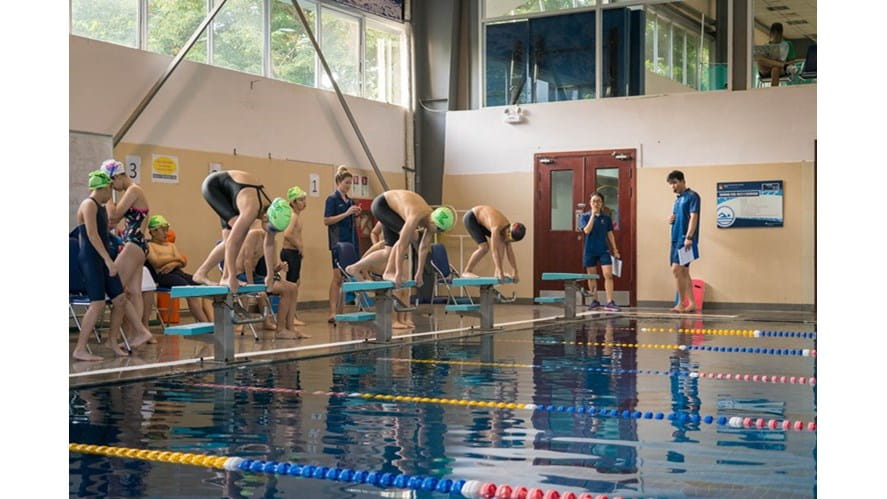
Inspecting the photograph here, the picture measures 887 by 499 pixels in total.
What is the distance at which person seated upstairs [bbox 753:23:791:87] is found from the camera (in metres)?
16.2

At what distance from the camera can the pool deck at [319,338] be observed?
813cm

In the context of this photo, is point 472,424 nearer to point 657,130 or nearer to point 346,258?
point 346,258

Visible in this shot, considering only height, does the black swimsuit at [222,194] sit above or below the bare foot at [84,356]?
above

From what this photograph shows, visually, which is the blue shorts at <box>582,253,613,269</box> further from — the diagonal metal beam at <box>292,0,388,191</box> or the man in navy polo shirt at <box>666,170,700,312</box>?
the diagonal metal beam at <box>292,0,388,191</box>

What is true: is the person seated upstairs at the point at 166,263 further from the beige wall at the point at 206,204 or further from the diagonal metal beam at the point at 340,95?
the diagonal metal beam at the point at 340,95

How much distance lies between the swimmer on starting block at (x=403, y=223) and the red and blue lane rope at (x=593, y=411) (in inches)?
141

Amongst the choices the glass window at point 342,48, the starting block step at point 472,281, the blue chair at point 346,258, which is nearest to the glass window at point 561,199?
the glass window at point 342,48

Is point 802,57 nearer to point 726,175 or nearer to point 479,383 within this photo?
point 726,175

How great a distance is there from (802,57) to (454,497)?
13.8 meters

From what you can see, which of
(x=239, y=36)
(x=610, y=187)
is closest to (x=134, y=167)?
(x=239, y=36)

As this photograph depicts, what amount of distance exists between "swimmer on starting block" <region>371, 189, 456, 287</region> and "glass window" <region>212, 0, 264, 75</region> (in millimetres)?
4808

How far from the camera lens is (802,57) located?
52.4 ft

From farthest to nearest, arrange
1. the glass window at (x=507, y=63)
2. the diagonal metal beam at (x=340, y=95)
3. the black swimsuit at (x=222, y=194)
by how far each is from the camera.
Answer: the glass window at (x=507, y=63), the diagonal metal beam at (x=340, y=95), the black swimsuit at (x=222, y=194)
